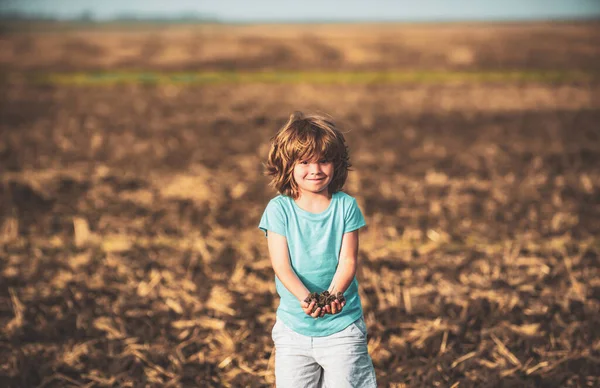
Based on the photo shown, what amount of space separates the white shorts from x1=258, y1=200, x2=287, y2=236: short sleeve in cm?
44

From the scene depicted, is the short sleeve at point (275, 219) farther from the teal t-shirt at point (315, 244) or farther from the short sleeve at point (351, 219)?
the short sleeve at point (351, 219)

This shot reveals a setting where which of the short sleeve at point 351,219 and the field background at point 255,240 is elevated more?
the short sleeve at point 351,219

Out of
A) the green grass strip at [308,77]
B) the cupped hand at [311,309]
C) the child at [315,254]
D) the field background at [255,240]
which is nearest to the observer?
the cupped hand at [311,309]

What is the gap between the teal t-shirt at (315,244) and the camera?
3104 mm

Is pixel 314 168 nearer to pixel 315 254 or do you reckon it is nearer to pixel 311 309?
pixel 315 254

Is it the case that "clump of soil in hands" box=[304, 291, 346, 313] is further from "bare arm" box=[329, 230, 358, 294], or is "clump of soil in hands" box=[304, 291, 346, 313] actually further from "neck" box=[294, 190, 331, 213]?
"neck" box=[294, 190, 331, 213]

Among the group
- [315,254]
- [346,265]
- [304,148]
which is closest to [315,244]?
[315,254]

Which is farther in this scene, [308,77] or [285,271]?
[308,77]

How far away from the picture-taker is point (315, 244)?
10.2 ft

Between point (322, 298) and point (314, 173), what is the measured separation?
54cm

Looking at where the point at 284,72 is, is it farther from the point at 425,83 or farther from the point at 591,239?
the point at 591,239

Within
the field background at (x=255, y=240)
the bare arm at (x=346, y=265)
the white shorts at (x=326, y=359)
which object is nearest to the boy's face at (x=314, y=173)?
the bare arm at (x=346, y=265)

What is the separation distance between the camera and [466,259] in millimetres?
6891

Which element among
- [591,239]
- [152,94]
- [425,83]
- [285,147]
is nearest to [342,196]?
[285,147]
